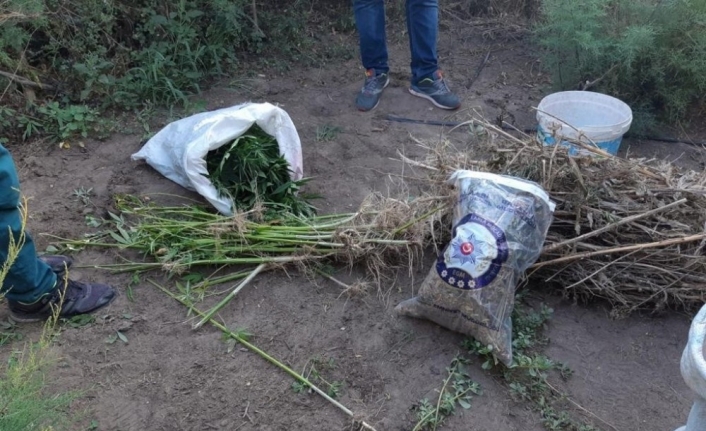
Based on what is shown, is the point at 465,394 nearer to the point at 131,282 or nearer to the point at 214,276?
the point at 214,276

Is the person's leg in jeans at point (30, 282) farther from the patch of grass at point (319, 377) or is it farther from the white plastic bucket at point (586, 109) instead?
the white plastic bucket at point (586, 109)

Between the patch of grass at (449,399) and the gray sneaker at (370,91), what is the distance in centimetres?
226

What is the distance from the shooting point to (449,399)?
7.75 ft

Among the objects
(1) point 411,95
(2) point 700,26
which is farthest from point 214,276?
(2) point 700,26

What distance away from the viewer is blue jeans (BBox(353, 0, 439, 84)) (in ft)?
13.9

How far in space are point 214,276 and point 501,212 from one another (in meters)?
1.28

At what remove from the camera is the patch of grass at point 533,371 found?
7.66 ft

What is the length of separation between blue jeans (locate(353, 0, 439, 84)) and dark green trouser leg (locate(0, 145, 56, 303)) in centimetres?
249

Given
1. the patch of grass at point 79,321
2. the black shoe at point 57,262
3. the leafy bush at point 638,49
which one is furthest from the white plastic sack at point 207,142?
the leafy bush at point 638,49

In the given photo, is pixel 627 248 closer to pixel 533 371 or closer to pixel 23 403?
pixel 533 371

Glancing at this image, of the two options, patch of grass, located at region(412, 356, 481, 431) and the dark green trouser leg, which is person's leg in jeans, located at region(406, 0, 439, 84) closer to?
patch of grass, located at region(412, 356, 481, 431)

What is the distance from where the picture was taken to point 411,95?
4.53 m

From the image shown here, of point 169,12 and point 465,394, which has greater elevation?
point 169,12

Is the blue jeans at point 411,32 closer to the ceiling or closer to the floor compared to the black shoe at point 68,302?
closer to the ceiling
